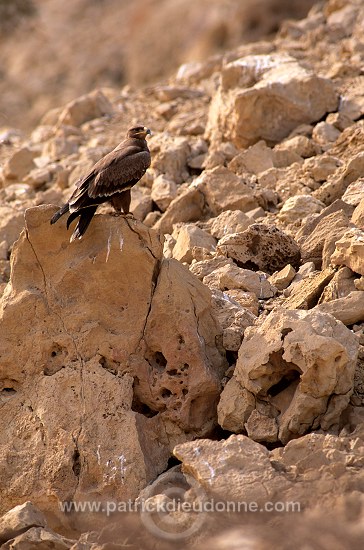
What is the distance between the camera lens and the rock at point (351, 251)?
Result: 875cm

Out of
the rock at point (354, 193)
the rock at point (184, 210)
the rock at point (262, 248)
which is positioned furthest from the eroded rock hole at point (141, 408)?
the rock at point (184, 210)

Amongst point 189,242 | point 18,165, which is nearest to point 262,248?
point 189,242

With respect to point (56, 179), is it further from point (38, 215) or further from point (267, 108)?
point (38, 215)

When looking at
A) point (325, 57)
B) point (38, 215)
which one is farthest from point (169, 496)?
point (325, 57)

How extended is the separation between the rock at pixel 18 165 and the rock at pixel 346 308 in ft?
25.5

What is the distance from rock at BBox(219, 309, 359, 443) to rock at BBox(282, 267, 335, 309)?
36.3 inches

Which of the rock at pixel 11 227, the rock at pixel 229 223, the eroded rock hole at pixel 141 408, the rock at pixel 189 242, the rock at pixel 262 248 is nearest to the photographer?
the eroded rock hole at pixel 141 408

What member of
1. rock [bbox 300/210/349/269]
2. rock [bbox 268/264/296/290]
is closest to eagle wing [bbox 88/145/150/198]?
rock [bbox 268/264/296/290]

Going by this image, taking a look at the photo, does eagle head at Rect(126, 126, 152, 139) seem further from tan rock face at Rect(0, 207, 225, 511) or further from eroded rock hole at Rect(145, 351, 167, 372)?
eroded rock hole at Rect(145, 351, 167, 372)

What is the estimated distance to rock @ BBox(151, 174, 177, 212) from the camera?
491 inches

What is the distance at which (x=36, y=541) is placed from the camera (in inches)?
275

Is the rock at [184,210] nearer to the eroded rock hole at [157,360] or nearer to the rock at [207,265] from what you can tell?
the rock at [207,265]

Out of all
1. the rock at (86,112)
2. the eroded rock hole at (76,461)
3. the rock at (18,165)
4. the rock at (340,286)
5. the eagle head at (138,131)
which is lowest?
the eroded rock hole at (76,461)

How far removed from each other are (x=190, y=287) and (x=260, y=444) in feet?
5.36
